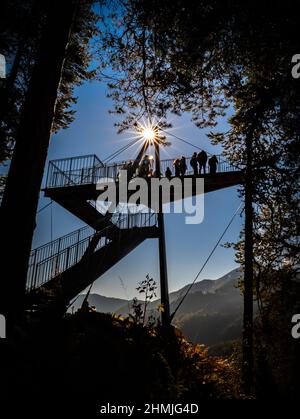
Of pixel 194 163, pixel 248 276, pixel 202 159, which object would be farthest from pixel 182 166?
pixel 248 276

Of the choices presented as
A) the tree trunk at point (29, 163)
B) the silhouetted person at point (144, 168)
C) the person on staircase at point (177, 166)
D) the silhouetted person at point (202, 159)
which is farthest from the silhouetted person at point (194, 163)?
the tree trunk at point (29, 163)

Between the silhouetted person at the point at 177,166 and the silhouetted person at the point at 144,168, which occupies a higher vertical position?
the silhouetted person at the point at 177,166

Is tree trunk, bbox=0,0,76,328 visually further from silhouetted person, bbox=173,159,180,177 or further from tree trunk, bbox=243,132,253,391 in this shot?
silhouetted person, bbox=173,159,180,177

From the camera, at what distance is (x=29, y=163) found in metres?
4.78

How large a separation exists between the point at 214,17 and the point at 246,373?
26.7ft

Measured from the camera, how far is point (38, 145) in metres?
4.94

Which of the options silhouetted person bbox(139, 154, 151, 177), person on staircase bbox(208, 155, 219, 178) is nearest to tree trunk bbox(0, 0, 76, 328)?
silhouetted person bbox(139, 154, 151, 177)

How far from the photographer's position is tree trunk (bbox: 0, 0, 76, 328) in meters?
4.17

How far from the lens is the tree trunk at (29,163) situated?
13.7 feet

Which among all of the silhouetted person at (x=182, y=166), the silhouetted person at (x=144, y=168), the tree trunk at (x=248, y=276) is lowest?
the tree trunk at (x=248, y=276)

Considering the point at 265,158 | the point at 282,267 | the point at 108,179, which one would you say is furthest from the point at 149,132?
the point at 282,267

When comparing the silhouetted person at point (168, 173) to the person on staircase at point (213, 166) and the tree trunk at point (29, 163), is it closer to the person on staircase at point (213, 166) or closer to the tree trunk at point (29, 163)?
the person on staircase at point (213, 166)
